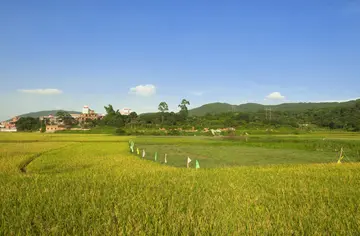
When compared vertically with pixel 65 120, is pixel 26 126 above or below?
below

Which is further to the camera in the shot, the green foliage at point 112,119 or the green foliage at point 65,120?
the green foliage at point 65,120

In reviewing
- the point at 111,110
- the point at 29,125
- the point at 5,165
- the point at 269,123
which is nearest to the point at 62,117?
the point at 29,125

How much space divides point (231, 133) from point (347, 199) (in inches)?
2077

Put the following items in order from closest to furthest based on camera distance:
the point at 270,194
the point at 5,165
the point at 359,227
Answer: the point at 359,227
the point at 270,194
the point at 5,165

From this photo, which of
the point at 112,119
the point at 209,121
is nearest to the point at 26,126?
the point at 112,119

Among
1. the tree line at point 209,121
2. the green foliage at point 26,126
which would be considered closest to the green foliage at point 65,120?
the tree line at point 209,121

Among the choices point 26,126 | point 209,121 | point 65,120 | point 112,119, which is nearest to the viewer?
point 209,121

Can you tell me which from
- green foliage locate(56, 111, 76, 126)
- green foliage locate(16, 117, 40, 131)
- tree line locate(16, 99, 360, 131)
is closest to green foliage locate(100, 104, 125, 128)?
tree line locate(16, 99, 360, 131)

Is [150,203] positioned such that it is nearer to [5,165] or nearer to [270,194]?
[270,194]

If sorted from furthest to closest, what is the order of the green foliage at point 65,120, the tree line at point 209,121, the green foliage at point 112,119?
the green foliage at point 65,120 → the green foliage at point 112,119 → the tree line at point 209,121

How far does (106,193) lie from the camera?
550 centimetres

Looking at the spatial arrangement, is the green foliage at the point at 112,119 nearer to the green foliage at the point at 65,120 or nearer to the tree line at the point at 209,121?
the tree line at the point at 209,121

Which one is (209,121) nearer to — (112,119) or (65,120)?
(112,119)

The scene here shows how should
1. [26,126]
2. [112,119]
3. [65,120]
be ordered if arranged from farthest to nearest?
[65,120], [26,126], [112,119]
